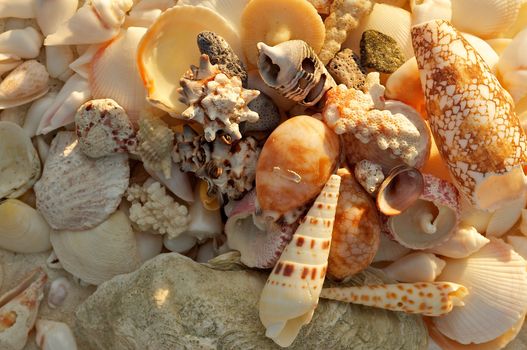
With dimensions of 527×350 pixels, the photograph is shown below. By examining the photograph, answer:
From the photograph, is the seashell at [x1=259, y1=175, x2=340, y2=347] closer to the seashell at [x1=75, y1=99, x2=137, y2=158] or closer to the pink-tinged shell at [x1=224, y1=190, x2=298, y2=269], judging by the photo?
the pink-tinged shell at [x1=224, y1=190, x2=298, y2=269]

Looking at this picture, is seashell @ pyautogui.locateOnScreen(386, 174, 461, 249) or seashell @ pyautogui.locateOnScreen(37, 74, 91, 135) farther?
seashell @ pyautogui.locateOnScreen(37, 74, 91, 135)

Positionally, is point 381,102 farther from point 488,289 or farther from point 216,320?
point 216,320

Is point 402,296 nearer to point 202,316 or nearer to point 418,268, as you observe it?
point 418,268

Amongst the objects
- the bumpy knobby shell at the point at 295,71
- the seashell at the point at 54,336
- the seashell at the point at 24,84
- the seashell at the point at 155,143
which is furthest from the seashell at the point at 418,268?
the seashell at the point at 24,84

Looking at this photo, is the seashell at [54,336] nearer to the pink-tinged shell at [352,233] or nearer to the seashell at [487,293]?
the pink-tinged shell at [352,233]

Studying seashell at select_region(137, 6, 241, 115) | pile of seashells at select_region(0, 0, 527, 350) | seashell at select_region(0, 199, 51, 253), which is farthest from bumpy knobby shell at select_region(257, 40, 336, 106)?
seashell at select_region(0, 199, 51, 253)

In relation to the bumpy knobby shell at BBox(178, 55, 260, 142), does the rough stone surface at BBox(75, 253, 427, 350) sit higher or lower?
lower

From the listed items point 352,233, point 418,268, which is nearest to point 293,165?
point 352,233

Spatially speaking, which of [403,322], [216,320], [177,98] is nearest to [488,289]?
[403,322]
